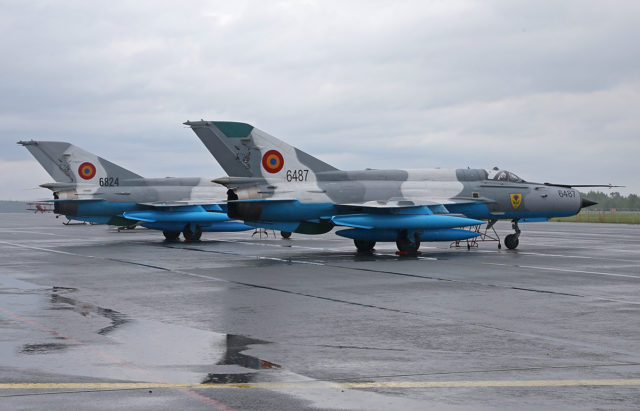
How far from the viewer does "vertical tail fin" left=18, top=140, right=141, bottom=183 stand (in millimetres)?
33344

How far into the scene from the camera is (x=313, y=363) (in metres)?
7.81

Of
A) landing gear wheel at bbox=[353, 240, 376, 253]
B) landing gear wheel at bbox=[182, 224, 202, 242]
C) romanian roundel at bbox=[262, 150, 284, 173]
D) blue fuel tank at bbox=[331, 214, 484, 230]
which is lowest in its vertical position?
landing gear wheel at bbox=[353, 240, 376, 253]

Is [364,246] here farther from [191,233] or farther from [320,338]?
[320,338]

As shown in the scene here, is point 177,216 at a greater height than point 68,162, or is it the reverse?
point 68,162

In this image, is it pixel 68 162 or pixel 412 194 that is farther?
pixel 68 162

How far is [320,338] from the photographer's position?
9375mm

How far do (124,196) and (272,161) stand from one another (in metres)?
11.0

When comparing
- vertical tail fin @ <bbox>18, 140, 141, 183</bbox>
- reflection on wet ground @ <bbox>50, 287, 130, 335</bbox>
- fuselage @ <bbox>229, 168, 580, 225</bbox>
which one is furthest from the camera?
vertical tail fin @ <bbox>18, 140, 141, 183</bbox>

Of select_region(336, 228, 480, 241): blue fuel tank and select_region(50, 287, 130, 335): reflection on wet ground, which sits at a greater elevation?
select_region(336, 228, 480, 241): blue fuel tank

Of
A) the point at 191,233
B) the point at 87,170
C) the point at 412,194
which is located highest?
the point at 87,170

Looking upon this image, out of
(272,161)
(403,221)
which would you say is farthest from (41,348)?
(272,161)

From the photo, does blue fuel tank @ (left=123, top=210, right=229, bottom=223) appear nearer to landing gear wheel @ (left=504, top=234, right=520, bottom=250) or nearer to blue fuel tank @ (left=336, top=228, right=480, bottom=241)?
blue fuel tank @ (left=336, top=228, right=480, bottom=241)

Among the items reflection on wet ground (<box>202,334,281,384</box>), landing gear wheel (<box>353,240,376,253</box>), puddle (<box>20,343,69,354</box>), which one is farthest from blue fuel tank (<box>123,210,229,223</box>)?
puddle (<box>20,343,69,354</box>)

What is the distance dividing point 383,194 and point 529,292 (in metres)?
11.6
